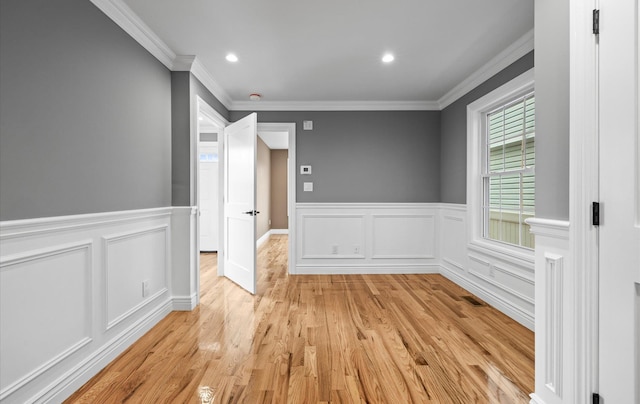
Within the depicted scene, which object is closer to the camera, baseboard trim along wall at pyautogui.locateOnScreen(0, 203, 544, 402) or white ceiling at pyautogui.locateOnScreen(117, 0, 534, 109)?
baseboard trim along wall at pyautogui.locateOnScreen(0, 203, 544, 402)

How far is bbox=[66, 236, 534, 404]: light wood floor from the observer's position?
65.9 inches

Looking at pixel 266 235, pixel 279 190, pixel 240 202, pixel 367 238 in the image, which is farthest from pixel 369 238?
pixel 279 190

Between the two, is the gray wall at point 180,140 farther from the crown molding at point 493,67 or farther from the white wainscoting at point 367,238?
the crown molding at point 493,67

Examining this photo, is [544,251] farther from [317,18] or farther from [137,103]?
[137,103]

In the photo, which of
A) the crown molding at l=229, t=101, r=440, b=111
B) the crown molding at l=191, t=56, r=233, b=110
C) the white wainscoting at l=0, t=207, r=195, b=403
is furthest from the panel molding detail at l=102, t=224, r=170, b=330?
the crown molding at l=229, t=101, r=440, b=111

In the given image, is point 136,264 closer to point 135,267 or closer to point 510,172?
point 135,267

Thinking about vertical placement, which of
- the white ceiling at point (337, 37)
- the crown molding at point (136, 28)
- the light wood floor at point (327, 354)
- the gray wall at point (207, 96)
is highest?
the white ceiling at point (337, 37)

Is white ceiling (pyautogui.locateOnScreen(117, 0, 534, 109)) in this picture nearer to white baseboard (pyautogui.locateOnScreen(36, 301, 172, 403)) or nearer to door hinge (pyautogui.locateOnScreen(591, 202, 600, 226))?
door hinge (pyautogui.locateOnScreen(591, 202, 600, 226))

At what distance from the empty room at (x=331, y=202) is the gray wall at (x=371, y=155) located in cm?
3

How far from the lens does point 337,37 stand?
98.2 inches

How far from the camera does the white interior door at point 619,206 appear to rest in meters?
Result: 1.07

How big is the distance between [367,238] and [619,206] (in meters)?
3.22

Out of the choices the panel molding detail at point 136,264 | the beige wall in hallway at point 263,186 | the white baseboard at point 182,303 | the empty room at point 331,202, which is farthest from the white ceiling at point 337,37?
the beige wall in hallway at point 263,186

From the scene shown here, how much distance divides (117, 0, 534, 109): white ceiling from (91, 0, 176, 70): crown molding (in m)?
0.05
